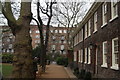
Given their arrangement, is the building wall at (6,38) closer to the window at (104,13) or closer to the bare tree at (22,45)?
the window at (104,13)

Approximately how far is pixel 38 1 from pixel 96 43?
9265 mm

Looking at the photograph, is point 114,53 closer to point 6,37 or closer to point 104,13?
point 104,13

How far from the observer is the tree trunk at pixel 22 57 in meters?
9.59

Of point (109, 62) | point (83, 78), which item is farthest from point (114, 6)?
point (83, 78)

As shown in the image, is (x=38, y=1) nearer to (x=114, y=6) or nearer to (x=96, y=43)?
(x=96, y=43)

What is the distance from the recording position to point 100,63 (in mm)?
16609

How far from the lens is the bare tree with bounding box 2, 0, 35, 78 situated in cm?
960

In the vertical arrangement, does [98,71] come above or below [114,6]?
below

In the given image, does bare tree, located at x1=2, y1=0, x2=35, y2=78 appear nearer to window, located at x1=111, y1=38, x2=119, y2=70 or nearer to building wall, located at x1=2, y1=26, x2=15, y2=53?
window, located at x1=111, y1=38, x2=119, y2=70

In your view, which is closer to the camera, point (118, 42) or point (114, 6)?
point (118, 42)

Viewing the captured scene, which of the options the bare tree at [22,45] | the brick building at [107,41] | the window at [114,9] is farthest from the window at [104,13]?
the bare tree at [22,45]

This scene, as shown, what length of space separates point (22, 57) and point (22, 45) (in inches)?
19.6

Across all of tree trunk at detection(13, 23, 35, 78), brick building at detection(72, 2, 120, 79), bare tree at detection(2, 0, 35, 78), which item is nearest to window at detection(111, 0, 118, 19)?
brick building at detection(72, 2, 120, 79)

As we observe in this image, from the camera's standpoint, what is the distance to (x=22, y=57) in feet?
31.7
